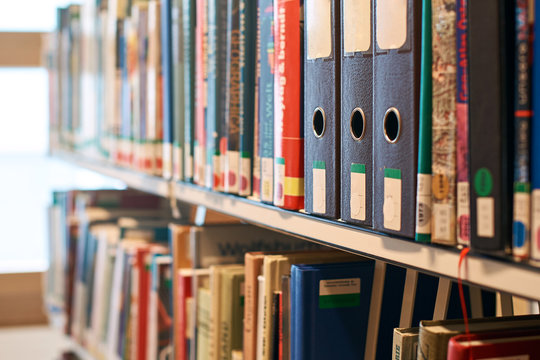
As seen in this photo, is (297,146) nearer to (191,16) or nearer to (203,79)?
(203,79)

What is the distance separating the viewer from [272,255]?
0.98 m

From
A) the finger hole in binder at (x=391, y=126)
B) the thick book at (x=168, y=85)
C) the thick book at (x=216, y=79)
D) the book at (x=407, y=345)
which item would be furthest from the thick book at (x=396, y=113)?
A: the thick book at (x=168, y=85)

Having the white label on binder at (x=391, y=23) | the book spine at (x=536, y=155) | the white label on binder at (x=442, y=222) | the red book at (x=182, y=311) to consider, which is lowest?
the red book at (x=182, y=311)

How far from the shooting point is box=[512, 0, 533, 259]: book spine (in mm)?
511

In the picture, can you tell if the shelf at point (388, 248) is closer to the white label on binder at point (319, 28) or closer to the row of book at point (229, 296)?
the row of book at point (229, 296)

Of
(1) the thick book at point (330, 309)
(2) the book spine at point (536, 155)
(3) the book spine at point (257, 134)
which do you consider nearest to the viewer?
(2) the book spine at point (536, 155)

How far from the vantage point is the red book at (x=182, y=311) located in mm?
1307

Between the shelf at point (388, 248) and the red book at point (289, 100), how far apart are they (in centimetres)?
4

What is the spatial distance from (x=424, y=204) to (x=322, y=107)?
0.75 ft

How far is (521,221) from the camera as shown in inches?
20.3

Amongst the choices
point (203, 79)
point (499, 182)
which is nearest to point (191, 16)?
point (203, 79)

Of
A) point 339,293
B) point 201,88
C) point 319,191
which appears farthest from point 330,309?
point 201,88

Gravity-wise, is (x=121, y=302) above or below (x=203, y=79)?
below

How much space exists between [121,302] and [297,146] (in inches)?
44.8
